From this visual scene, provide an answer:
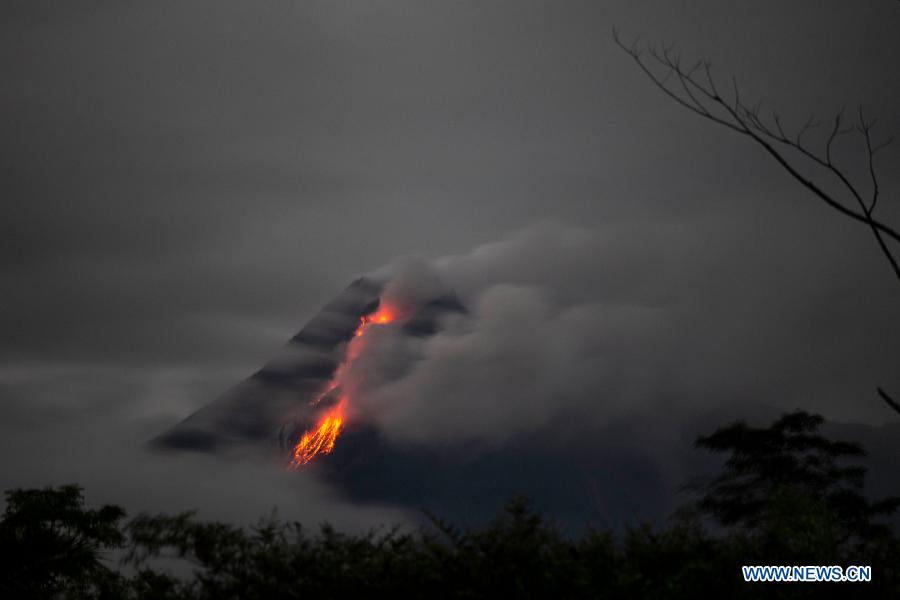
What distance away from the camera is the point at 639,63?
537 centimetres

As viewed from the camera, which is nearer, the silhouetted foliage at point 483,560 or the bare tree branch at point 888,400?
the bare tree branch at point 888,400

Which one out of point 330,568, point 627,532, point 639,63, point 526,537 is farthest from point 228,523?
point 639,63

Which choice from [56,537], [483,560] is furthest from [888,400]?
[56,537]

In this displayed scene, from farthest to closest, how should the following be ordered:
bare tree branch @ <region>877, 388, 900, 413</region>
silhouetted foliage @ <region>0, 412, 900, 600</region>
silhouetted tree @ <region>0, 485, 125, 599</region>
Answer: silhouetted tree @ <region>0, 485, 125, 599</region>
silhouetted foliage @ <region>0, 412, 900, 600</region>
bare tree branch @ <region>877, 388, 900, 413</region>

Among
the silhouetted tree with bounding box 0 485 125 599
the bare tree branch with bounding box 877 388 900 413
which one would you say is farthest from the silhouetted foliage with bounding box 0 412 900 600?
the silhouetted tree with bounding box 0 485 125 599

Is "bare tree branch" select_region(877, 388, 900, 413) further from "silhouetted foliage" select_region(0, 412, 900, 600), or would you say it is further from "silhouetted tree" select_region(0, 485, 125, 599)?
"silhouetted tree" select_region(0, 485, 125, 599)

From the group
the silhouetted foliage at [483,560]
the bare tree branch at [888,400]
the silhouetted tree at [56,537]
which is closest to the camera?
the bare tree branch at [888,400]

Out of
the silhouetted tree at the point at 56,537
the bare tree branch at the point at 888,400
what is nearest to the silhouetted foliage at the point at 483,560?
the bare tree branch at the point at 888,400

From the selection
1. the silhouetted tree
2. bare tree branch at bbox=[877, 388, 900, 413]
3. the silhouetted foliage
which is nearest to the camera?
bare tree branch at bbox=[877, 388, 900, 413]

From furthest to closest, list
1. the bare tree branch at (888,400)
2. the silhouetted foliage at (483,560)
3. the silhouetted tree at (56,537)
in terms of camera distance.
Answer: the silhouetted tree at (56,537)
the silhouetted foliage at (483,560)
the bare tree branch at (888,400)

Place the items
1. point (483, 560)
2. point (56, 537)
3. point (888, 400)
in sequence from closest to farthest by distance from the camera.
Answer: point (888, 400) → point (483, 560) → point (56, 537)

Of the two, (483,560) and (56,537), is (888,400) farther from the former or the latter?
(56,537)

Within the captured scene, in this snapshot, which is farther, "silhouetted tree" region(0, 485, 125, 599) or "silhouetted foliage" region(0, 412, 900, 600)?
"silhouetted tree" region(0, 485, 125, 599)

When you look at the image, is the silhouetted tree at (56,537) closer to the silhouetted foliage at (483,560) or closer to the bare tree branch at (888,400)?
the silhouetted foliage at (483,560)
